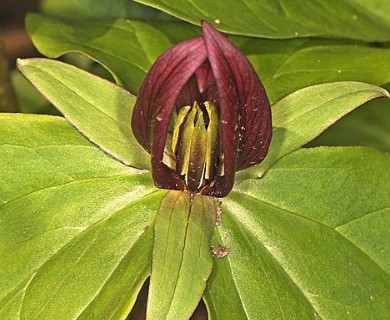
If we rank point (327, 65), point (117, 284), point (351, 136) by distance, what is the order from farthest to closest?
point (351, 136) → point (327, 65) → point (117, 284)

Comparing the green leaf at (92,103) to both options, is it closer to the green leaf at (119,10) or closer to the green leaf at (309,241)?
the green leaf at (309,241)

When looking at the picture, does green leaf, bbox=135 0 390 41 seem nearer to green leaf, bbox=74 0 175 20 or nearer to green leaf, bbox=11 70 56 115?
green leaf, bbox=74 0 175 20

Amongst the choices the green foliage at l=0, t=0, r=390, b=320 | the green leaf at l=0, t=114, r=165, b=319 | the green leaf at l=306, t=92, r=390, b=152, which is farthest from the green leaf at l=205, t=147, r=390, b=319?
the green leaf at l=306, t=92, r=390, b=152

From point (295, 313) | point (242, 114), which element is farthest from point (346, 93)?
point (295, 313)

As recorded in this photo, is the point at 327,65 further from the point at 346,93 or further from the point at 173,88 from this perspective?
the point at 173,88

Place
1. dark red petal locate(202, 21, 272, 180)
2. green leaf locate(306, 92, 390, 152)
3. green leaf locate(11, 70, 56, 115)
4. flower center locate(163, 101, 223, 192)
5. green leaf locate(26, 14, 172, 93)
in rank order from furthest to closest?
green leaf locate(11, 70, 56, 115)
green leaf locate(306, 92, 390, 152)
green leaf locate(26, 14, 172, 93)
flower center locate(163, 101, 223, 192)
dark red petal locate(202, 21, 272, 180)

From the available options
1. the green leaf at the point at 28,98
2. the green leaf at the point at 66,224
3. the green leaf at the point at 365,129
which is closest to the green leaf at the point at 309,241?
the green leaf at the point at 66,224

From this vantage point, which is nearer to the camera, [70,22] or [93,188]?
A: [93,188]

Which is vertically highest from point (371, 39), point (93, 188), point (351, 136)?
point (371, 39)
